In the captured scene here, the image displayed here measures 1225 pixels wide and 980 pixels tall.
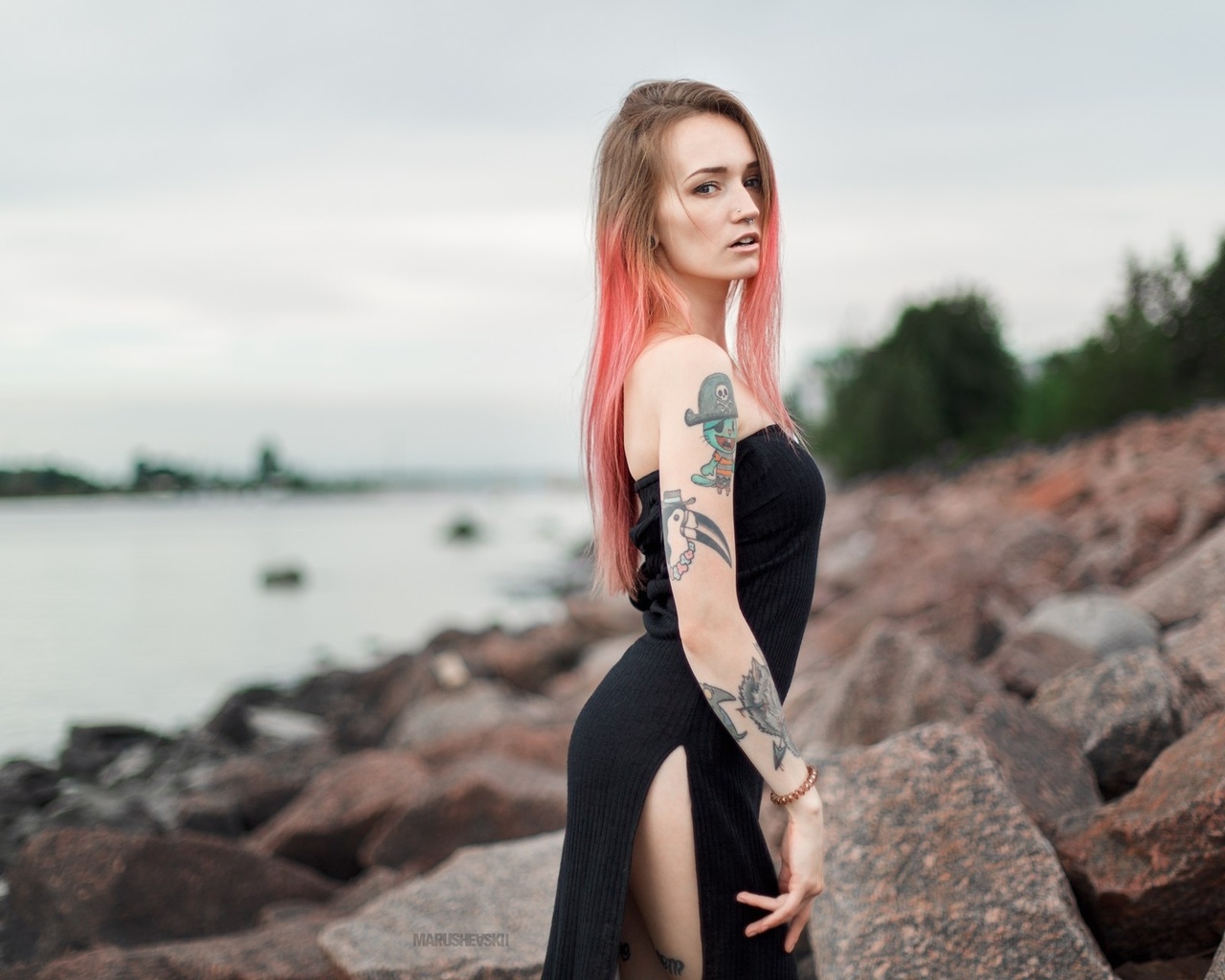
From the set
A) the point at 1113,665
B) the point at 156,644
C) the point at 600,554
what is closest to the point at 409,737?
the point at 1113,665

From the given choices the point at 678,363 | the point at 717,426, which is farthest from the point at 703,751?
the point at 678,363

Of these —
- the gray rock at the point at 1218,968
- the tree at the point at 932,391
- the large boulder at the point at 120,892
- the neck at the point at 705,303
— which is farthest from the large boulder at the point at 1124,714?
the tree at the point at 932,391

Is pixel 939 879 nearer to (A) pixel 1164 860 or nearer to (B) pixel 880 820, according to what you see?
(B) pixel 880 820

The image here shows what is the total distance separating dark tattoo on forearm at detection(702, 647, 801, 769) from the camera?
1.92 metres

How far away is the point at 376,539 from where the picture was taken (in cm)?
5972

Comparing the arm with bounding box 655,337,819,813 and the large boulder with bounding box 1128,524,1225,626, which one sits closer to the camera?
the arm with bounding box 655,337,819,813

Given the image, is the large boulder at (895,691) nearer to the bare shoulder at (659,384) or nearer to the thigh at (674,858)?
the thigh at (674,858)

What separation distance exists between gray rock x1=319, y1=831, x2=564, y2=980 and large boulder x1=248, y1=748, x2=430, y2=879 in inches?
65.1

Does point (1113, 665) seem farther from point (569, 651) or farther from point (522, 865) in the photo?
point (569, 651)

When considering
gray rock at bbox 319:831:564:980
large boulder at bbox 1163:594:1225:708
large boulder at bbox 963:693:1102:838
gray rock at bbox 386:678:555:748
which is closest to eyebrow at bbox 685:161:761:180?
large boulder at bbox 963:693:1102:838

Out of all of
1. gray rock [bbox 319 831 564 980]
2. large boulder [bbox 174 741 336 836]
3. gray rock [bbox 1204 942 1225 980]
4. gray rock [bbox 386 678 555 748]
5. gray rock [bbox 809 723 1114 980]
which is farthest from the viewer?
gray rock [bbox 386 678 555 748]

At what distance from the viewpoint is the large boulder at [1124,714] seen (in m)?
3.89

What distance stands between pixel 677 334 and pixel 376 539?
59233 millimetres

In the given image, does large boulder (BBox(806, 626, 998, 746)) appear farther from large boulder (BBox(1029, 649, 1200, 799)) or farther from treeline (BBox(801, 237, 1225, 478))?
treeline (BBox(801, 237, 1225, 478))
